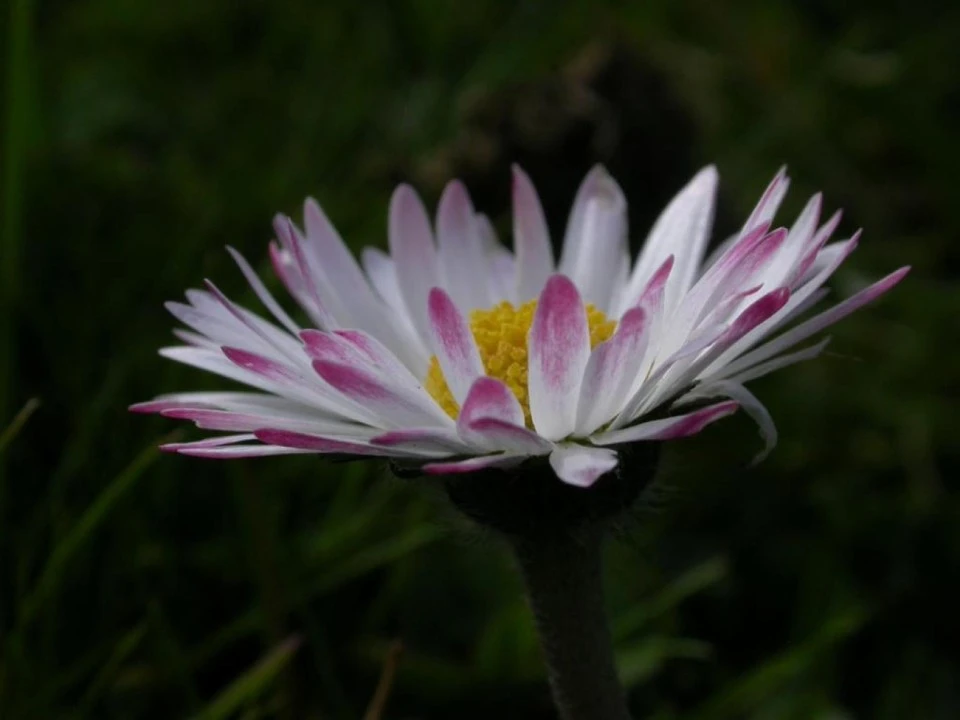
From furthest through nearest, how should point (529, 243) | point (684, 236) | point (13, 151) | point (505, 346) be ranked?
point (13, 151) → point (529, 243) → point (684, 236) → point (505, 346)

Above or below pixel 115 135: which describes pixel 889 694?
below

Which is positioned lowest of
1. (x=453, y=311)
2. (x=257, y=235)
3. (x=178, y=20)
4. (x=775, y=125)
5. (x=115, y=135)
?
(x=453, y=311)

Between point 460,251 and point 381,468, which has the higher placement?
point 460,251

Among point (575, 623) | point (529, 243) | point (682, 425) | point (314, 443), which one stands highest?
point (529, 243)

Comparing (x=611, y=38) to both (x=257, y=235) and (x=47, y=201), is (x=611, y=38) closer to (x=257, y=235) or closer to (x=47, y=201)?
(x=257, y=235)

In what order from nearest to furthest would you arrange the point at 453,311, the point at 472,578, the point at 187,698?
the point at 453,311 < the point at 187,698 < the point at 472,578

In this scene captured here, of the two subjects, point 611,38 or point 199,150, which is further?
point 199,150

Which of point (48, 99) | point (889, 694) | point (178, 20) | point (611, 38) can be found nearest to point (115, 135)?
point (48, 99)

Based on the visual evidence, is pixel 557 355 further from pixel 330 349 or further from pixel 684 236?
pixel 684 236

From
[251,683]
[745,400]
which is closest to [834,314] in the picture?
[745,400]
